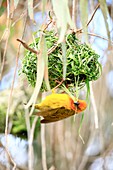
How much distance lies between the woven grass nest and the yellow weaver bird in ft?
0.14

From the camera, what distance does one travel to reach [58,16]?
510 millimetres

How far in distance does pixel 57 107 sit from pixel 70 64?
98 mm

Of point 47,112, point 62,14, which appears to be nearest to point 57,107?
point 47,112

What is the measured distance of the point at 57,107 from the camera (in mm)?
665

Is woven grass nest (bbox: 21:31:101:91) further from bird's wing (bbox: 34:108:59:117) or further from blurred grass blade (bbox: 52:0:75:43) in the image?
blurred grass blade (bbox: 52:0:75:43)

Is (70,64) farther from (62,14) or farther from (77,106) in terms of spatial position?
(62,14)

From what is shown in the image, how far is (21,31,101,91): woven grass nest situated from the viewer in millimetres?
704

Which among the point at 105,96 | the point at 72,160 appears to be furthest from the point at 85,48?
the point at 72,160

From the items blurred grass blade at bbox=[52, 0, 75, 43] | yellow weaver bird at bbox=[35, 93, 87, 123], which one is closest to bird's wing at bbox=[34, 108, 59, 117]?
yellow weaver bird at bbox=[35, 93, 87, 123]

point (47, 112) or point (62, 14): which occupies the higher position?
point (62, 14)

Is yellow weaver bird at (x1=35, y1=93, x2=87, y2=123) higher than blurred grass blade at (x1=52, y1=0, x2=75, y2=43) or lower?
lower

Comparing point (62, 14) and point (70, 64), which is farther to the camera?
point (70, 64)

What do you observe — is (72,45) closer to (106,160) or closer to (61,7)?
(61,7)

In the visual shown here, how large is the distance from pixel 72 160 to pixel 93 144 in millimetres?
153
